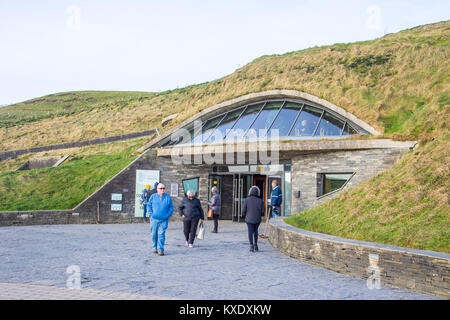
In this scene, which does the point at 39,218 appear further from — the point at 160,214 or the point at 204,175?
the point at 160,214

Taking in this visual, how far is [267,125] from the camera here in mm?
20109

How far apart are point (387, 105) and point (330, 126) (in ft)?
7.99

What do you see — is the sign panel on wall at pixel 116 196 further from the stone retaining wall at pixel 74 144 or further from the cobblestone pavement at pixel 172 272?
the stone retaining wall at pixel 74 144

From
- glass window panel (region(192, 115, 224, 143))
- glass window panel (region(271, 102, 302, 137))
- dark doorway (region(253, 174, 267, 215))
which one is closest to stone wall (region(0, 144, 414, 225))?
glass window panel (region(271, 102, 302, 137))

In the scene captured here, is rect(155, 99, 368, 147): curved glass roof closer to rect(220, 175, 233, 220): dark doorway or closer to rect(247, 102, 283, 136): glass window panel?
rect(247, 102, 283, 136): glass window panel

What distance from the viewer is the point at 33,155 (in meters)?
34.0

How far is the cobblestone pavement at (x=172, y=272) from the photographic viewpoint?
6512 mm

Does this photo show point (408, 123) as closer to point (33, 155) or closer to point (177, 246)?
point (177, 246)

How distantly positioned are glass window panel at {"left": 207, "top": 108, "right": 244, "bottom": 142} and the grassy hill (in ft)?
3.02

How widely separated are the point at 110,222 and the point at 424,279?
16288mm

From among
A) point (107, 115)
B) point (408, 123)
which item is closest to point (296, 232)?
point (408, 123)

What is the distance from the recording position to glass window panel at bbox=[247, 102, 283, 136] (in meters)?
20.2

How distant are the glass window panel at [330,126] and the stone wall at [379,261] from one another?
8.80 metres
